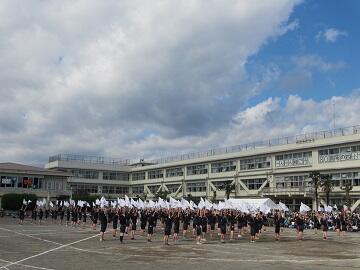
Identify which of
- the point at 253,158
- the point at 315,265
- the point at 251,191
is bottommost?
the point at 315,265

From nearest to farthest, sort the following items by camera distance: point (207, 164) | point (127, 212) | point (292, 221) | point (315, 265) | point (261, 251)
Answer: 1. point (315, 265)
2. point (261, 251)
3. point (127, 212)
4. point (292, 221)
5. point (207, 164)

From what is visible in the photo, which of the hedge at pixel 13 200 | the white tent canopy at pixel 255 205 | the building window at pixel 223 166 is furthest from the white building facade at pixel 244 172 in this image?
the hedge at pixel 13 200

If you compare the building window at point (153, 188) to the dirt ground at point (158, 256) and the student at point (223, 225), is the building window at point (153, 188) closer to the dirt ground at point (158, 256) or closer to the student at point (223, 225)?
the student at point (223, 225)

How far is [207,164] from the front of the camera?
89750 mm

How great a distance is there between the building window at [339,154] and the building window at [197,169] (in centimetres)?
2965

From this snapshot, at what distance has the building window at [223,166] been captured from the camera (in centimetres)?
8294

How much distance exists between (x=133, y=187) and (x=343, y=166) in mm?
66203

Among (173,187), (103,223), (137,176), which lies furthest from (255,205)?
(137,176)

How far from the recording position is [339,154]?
6191 cm

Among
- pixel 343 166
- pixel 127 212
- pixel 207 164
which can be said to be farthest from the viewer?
pixel 207 164

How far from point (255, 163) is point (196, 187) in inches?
744

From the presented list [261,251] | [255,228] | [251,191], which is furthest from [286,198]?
[261,251]

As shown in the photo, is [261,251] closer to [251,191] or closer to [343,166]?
[343,166]

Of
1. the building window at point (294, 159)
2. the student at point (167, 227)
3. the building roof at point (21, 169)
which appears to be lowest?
the student at point (167, 227)
